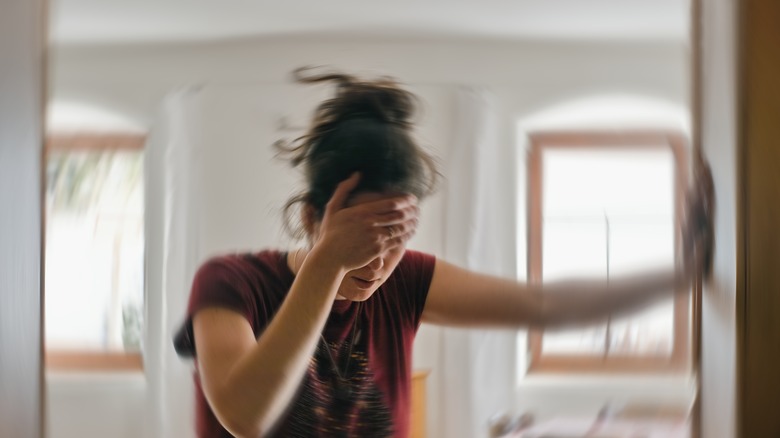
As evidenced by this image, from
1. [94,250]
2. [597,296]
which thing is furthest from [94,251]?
[597,296]

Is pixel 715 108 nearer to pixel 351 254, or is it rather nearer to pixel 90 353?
pixel 351 254

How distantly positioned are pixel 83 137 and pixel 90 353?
0.68 feet

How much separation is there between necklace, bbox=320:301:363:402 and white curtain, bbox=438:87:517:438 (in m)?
0.08

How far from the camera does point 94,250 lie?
0.73 metres

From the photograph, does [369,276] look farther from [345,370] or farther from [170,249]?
[170,249]

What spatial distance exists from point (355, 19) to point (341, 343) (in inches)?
12.1

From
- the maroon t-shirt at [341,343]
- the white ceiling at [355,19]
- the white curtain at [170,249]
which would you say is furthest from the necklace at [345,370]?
the white ceiling at [355,19]

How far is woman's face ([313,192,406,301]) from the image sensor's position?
71 cm

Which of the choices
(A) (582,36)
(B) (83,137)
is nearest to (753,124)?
(A) (582,36)

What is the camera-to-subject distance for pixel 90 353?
2.41ft

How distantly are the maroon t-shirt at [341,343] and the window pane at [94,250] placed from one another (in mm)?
65

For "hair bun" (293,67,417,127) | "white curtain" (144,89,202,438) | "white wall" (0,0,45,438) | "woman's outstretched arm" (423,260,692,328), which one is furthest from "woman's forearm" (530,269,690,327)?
"white wall" (0,0,45,438)

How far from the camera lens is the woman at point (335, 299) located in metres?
0.70

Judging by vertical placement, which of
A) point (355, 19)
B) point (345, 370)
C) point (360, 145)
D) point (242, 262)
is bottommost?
point (345, 370)
